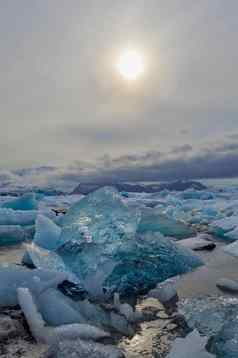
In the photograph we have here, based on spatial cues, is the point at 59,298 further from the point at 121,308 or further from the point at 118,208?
the point at 118,208

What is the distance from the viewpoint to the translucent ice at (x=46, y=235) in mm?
3474

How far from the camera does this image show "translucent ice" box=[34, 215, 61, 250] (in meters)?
3.47

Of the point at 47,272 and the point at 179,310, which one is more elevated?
the point at 47,272

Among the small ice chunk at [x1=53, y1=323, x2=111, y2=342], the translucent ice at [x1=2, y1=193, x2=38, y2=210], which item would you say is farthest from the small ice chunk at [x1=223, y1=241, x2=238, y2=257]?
the translucent ice at [x1=2, y1=193, x2=38, y2=210]

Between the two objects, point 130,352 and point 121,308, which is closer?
point 130,352

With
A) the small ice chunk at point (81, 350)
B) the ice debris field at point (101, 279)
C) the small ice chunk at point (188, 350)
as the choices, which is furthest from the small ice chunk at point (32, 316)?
the small ice chunk at point (188, 350)

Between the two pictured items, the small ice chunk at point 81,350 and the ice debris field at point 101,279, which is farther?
the ice debris field at point 101,279

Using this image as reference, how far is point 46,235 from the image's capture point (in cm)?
358

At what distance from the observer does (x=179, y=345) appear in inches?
55.4

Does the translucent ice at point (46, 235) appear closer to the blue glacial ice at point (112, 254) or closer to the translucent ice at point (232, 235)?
the blue glacial ice at point (112, 254)

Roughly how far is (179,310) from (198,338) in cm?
61

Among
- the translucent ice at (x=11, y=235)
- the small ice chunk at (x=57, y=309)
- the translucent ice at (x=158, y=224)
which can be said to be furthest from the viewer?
the translucent ice at (x=11, y=235)

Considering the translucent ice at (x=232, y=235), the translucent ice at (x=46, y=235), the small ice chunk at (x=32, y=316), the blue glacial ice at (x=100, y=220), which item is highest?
the blue glacial ice at (x=100, y=220)

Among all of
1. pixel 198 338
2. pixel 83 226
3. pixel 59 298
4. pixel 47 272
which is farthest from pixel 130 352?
pixel 83 226
